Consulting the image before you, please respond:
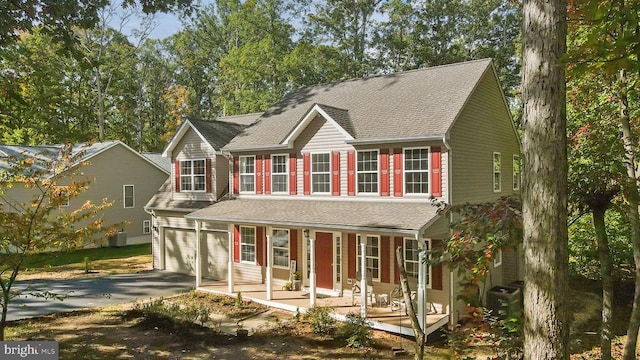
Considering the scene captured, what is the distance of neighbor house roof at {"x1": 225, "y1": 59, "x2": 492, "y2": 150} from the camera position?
1455cm

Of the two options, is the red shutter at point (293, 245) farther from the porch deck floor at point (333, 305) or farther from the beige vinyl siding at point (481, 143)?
the beige vinyl siding at point (481, 143)

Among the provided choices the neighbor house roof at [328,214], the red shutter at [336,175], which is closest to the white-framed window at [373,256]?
the neighbor house roof at [328,214]

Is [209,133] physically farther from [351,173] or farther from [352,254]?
[352,254]

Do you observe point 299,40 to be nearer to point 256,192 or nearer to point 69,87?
point 256,192

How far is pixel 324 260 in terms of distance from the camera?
15.9 metres

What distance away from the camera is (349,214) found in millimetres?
13977

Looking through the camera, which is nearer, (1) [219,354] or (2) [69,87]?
(1) [219,354]

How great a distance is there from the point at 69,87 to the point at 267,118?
1162 inches

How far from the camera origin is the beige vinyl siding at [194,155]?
1959 cm

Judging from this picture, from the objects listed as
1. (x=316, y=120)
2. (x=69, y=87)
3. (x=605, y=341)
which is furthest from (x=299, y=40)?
(x=605, y=341)

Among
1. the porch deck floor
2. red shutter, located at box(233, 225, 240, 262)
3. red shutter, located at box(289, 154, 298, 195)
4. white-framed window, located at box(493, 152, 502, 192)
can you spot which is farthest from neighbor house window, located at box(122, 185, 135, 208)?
white-framed window, located at box(493, 152, 502, 192)

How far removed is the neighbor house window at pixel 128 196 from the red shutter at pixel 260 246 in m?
16.8

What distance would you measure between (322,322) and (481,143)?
30.9 ft

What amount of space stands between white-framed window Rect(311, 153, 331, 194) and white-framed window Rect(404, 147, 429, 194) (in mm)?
3276
